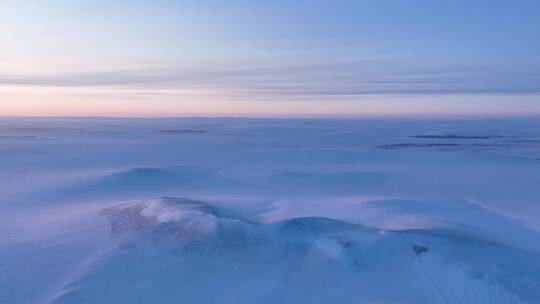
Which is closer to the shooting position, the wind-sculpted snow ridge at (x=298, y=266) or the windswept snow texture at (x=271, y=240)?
the wind-sculpted snow ridge at (x=298, y=266)

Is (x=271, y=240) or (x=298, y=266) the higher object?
(x=271, y=240)

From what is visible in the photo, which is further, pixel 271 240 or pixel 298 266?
pixel 271 240

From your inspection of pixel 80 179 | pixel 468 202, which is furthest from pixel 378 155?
pixel 80 179

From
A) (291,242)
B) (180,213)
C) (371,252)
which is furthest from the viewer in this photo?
(180,213)

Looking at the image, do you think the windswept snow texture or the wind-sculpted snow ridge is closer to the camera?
the wind-sculpted snow ridge

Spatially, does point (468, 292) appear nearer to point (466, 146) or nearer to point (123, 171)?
point (123, 171)

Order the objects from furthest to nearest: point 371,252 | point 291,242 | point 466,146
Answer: point 466,146 < point 291,242 < point 371,252

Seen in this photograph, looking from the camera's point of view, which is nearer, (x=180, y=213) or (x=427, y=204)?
(x=180, y=213)

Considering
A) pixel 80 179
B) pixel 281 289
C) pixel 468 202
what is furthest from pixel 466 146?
pixel 281 289
